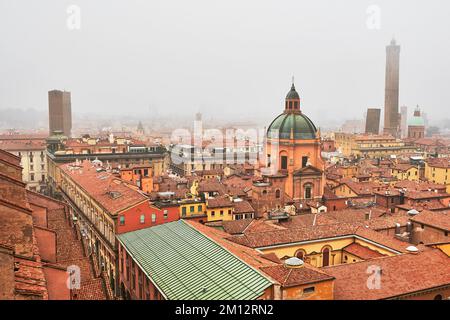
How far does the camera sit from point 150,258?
69.3ft

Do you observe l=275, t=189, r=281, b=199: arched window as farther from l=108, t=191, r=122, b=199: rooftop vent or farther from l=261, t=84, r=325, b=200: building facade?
l=108, t=191, r=122, b=199: rooftop vent

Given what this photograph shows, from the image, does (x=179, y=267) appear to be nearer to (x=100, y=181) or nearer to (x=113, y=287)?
(x=113, y=287)

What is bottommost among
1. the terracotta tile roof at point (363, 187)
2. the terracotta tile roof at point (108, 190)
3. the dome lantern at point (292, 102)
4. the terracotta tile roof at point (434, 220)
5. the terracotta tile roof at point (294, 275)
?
the terracotta tile roof at point (363, 187)

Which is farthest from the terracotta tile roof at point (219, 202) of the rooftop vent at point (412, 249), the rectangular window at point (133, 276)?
the rooftop vent at point (412, 249)

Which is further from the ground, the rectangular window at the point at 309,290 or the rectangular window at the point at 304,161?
the rectangular window at the point at 304,161

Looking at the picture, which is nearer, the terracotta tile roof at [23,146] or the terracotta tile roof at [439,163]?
the terracotta tile roof at [439,163]

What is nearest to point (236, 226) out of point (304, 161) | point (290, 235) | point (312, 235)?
point (290, 235)

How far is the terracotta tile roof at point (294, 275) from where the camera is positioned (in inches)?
637

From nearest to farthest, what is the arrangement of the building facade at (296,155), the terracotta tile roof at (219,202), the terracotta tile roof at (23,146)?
the terracotta tile roof at (219,202) < the building facade at (296,155) < the terracotta tile roof at (23,146)

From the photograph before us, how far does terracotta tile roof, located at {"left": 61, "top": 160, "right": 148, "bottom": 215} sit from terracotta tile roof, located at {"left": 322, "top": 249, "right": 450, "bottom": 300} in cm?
1414

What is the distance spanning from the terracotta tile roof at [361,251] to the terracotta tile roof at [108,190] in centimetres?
1295

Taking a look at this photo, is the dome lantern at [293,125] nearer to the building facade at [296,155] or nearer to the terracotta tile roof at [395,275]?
the building facade at [296,155]
